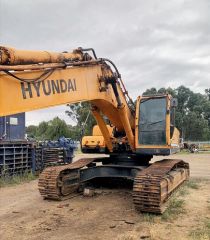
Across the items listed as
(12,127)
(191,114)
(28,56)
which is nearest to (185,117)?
(191,114)

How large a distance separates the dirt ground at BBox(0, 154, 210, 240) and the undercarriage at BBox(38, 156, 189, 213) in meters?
0.28

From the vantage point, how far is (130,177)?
9039 millimetres

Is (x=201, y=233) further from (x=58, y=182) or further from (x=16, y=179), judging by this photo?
(x=16, y=179)

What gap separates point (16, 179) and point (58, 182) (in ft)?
13.6

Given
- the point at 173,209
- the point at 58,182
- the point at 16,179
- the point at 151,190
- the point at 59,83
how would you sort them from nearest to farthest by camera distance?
1. the point at 59,83
2. the point at 151,190
3. the point at 173,209
4. the point at 58,182
5. the point at 16,179

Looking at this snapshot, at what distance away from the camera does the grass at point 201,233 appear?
5.87m

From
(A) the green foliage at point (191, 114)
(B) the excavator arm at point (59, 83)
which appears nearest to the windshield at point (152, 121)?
(B) the excavator arm at point (59, 83)

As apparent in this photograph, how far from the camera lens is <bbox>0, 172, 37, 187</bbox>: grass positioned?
1198cm

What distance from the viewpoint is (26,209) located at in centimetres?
809

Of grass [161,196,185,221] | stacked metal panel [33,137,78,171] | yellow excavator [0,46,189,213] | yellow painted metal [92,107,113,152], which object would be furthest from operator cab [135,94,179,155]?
stacked metal panel [33,137,78,171]

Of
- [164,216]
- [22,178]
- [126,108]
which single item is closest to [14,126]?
[22,178]

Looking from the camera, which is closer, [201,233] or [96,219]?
[201,233]

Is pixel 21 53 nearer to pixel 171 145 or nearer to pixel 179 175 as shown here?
pixel 171 145

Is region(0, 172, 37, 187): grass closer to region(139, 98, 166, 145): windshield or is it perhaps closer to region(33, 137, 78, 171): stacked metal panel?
region(33, 137, 78, 171): stacked metal panel
